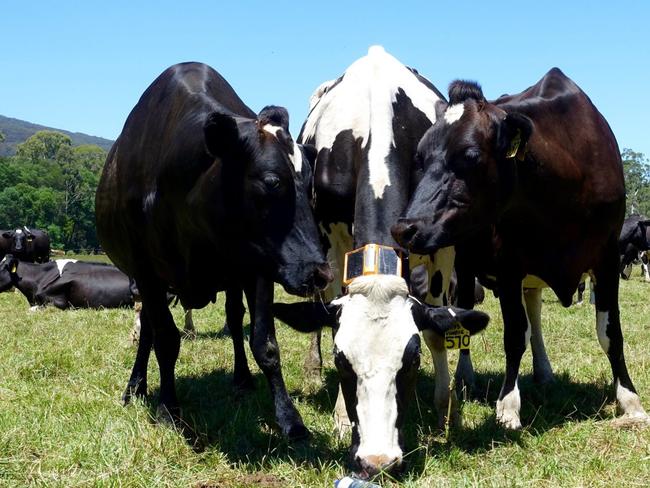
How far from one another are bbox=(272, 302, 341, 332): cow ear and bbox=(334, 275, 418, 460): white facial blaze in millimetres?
170

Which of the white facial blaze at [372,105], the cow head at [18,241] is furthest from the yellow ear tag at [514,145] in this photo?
the cow head at [18,241]

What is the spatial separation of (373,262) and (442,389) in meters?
1.39

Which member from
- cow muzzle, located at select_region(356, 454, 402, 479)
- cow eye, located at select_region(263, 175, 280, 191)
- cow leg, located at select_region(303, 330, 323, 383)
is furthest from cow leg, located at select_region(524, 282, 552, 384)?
cow eye, located at select_region(263, 175, 280, 191)

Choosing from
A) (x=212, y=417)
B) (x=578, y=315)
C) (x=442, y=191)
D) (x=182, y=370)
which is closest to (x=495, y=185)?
(x=442, y=191)

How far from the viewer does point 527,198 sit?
5129mm

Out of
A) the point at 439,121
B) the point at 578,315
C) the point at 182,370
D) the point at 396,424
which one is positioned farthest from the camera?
the point at 578,315

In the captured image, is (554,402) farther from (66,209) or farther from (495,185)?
(66,209)

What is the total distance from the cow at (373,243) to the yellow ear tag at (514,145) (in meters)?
0.63

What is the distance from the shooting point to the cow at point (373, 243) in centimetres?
372

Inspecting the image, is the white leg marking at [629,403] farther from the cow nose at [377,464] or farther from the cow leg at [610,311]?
the cow nose at [377,464]

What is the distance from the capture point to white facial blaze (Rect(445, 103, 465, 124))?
4855mm

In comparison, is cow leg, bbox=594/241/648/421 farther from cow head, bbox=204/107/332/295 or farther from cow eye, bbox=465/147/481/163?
cow head, bbox=204/107/332/295

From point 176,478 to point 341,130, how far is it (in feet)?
9.46

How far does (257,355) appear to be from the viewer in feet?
15.3
